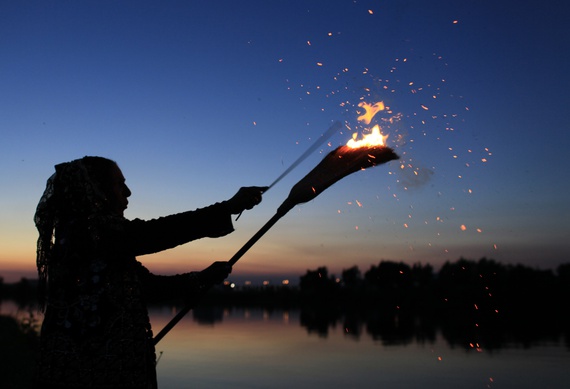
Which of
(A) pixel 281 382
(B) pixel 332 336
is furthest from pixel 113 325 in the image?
(B) pixel 332 336

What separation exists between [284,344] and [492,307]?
194 ft

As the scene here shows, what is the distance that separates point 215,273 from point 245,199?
59 cm

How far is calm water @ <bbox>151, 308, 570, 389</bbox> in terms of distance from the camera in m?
19.9

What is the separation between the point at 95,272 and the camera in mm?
2867

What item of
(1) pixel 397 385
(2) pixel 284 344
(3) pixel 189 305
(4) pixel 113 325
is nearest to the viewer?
(4) pixel 113 325

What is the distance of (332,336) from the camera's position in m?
37.2

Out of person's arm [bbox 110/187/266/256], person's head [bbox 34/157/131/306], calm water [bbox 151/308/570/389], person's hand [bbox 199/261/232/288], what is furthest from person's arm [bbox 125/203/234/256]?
calm water [bbox 151/308/570/389]

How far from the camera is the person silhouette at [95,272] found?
281 centimetres

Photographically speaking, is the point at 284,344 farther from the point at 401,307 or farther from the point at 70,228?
the point at 401,307

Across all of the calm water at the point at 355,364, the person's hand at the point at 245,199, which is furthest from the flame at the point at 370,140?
the calm water at the point at 355,364

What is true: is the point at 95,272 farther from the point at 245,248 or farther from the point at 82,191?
the point at 245,248

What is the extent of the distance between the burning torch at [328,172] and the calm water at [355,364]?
15785mm

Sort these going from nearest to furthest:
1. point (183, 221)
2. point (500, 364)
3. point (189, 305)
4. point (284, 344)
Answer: point (183, 221) → point (189, 305) → point (500, 364) → point (284, 344)

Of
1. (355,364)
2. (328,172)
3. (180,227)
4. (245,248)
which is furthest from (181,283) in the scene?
(355,364)
